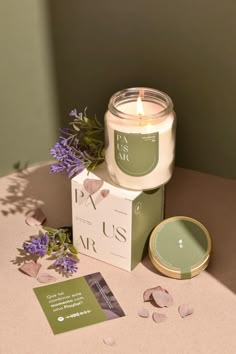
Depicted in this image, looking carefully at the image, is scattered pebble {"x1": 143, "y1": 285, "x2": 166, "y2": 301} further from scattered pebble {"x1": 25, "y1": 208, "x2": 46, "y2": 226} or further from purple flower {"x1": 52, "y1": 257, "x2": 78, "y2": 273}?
scattered pebble {"x1": 25, "y1": 208, "x2": 46, "y2": 226}

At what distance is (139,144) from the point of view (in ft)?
2.78

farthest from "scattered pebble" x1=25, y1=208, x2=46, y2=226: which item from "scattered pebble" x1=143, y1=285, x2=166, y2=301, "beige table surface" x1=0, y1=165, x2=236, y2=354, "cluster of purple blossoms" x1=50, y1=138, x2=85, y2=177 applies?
"scattered pebble" x1=143, y1=285, x2=166, y2=301

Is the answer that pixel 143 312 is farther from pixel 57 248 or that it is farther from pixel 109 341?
pixel 57 248

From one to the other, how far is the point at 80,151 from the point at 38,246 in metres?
0.15

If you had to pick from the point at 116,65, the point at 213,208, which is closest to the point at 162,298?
the point at 213,208

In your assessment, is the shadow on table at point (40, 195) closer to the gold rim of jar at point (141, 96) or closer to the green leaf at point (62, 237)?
the green leaf at point (62, 237)

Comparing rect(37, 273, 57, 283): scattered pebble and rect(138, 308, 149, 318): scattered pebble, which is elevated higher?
rect(37, 273, 57, 283): scattered pebble

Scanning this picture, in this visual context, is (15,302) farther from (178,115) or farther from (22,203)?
(178,115)

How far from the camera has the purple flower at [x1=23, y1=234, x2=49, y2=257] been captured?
0.92 metres

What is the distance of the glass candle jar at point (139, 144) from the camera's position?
851 millimetres

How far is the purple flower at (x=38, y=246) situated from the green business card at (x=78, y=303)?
0.06 m

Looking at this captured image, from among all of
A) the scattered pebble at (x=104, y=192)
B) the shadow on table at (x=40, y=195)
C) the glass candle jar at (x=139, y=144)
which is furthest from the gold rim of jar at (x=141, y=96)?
the shadow on table at (x=40, y=195)

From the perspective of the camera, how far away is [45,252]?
36.9 inches

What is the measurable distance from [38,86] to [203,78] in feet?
0.86
